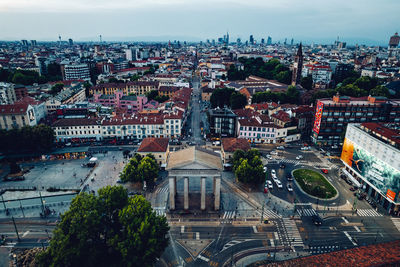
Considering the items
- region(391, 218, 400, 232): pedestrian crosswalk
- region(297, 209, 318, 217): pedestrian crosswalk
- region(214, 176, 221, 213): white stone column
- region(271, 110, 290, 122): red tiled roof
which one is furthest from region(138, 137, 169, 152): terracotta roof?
region(391, 218, 400, 232): pedestrian crosswalk

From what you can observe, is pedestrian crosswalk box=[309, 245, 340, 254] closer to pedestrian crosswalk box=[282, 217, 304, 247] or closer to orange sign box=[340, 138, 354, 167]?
pedestrian crosswalk box=[282, 217, 304, 247]

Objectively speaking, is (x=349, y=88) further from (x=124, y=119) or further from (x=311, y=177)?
(x=124, y=119)

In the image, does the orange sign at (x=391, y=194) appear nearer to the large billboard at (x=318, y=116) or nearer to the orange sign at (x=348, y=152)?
the orange sign at (x=348, y=152)

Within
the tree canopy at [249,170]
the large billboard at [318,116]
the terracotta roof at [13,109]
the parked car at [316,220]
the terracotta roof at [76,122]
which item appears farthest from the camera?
the terracotta roof at [76,122]

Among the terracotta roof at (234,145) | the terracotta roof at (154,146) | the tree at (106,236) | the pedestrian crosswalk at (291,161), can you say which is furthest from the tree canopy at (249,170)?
the tree at (106,236)

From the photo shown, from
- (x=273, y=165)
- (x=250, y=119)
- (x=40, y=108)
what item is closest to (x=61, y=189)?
(x=40, y=108)
